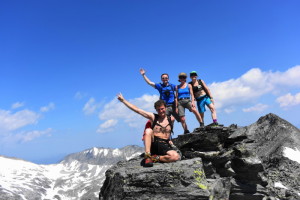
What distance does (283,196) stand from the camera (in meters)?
17.4

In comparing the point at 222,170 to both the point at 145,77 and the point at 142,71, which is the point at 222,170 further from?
the point at 142,71

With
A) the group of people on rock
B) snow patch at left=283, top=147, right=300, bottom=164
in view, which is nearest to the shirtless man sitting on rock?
the group of people on rock

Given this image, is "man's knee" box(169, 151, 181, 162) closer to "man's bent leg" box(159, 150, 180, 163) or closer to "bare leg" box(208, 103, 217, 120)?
"man's bent leg" box(159, 150, 180, 163)

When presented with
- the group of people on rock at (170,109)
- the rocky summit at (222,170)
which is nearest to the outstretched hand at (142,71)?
the group of people on rock at (170,109)

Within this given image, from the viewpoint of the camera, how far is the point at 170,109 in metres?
18.9

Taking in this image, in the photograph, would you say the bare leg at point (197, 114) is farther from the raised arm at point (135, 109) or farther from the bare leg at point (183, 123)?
the raised arm at point (135, 109)

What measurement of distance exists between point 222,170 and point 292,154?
8.93m

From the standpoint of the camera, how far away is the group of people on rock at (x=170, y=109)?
14.0 meters

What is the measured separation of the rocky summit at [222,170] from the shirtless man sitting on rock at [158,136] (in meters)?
0.50

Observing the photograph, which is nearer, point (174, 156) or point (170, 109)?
point (174, 156)

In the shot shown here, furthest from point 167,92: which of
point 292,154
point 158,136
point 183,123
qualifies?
point 292,154

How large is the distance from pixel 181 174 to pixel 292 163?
13.4 metres

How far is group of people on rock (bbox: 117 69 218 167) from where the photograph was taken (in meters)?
14.0

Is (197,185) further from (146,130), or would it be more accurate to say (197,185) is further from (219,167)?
(219,167)
